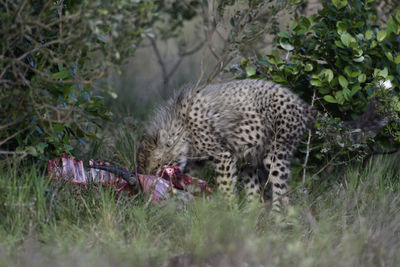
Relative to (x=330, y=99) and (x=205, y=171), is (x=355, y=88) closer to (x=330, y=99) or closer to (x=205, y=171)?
(x=330, y=99)

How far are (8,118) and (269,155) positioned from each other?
216 cm

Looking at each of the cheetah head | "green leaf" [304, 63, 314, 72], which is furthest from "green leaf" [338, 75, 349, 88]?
the cheetah head

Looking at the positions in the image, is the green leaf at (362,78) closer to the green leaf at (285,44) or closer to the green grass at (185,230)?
the green leaf at (285,44)

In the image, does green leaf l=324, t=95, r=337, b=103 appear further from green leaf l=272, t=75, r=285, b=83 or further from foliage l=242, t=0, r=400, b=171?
green leaf l=272, t=75, r=285, b=83

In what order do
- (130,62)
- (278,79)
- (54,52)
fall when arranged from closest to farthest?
(54,52)
(130,62)
(278,79)

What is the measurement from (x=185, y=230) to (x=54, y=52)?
1.38 metres

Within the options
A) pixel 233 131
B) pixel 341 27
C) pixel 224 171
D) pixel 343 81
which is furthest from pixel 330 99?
pixel 224 171

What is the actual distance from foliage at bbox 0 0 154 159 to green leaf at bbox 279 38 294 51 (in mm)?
1482

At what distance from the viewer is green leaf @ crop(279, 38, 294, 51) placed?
179 inches

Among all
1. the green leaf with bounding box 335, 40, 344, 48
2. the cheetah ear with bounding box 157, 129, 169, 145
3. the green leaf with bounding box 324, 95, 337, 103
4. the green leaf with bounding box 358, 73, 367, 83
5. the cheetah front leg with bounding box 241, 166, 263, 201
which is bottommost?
the cheetah front leg with bounding box 241, 166, 263, 201

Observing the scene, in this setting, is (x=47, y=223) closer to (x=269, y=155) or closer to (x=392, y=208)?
(x=269, y=155)

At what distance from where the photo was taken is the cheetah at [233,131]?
4555 millimetres

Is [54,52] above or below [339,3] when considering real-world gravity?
below

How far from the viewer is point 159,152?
15.1 feet
